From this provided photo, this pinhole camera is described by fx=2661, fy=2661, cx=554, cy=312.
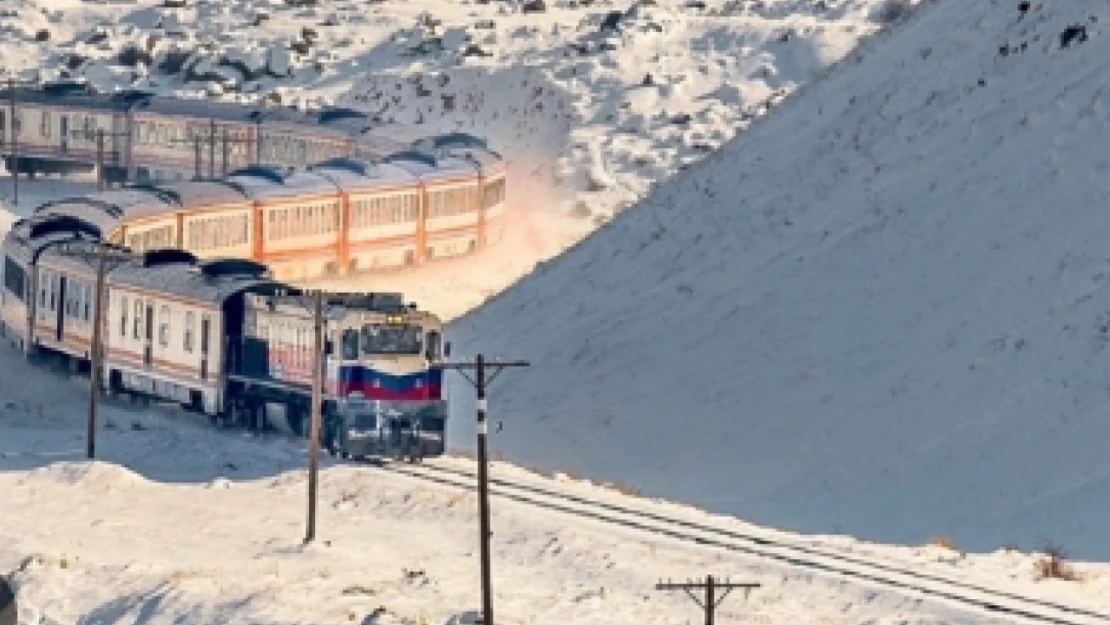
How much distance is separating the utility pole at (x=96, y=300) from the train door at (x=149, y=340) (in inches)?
35.5

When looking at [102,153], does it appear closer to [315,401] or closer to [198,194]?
[198,194]

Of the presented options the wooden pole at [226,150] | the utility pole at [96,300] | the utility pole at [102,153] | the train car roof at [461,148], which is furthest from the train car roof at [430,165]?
the utility pole at [96,300]

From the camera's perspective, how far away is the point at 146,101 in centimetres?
9862

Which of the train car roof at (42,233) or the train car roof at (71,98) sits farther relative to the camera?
the train car roof at (71,98)

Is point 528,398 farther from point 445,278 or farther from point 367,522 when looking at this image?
point 445,278

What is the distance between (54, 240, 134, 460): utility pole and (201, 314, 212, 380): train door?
1.96 m

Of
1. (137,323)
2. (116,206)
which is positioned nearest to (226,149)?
(116,206)

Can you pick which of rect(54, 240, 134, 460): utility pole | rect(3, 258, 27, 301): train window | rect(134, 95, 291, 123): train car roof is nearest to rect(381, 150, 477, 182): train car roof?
rect(134, 95, 291, 123): train car roof

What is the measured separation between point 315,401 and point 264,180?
3528cm

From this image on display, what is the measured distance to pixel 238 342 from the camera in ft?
164

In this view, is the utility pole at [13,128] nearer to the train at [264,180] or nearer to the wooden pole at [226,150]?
the train at [264,180]

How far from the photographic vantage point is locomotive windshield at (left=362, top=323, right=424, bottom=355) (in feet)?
149

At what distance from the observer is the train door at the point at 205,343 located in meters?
50.7

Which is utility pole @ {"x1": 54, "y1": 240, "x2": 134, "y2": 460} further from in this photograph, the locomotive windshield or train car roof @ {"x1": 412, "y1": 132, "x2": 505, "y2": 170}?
train car roof @ {"x1": 412, "y1": 132, "x2": 505, "y2": 170}
